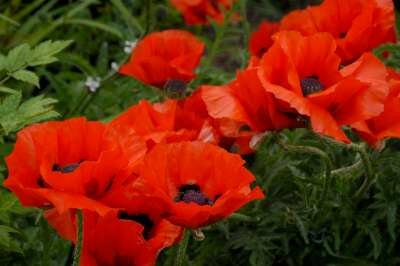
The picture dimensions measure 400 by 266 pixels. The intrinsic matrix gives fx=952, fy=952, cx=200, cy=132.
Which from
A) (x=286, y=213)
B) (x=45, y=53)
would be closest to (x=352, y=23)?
(x=286, y=213)

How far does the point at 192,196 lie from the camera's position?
1603 millimetres

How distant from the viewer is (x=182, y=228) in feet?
5.50

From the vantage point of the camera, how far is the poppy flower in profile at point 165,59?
7.66 ft

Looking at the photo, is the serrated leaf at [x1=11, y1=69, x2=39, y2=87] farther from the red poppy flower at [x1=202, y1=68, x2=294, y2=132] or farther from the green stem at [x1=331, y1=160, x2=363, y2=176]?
the green stem at [x1=331, y1=160, x2=363, y2=176]

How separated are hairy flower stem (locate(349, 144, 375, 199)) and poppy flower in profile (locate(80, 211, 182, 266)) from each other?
41cm

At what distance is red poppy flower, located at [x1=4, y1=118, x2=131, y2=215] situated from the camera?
5.00 ft

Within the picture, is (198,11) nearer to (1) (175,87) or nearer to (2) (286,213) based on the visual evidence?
(1) (175,87)

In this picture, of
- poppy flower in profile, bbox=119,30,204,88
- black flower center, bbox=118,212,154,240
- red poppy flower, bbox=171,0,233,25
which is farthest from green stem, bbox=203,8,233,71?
black flower center, bbox=118,212,154,240

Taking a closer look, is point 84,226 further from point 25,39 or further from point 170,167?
point 25,39

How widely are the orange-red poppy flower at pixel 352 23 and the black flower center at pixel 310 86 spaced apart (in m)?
0.35

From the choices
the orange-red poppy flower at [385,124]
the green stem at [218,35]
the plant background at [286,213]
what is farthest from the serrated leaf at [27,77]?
the green stem at [218,35]

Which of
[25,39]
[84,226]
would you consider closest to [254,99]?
[84,226]

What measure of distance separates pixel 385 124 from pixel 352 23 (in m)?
0.38

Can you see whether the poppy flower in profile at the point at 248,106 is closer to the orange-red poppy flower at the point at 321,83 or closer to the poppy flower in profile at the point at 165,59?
the orange-red poppy flower at the point at 321,83
